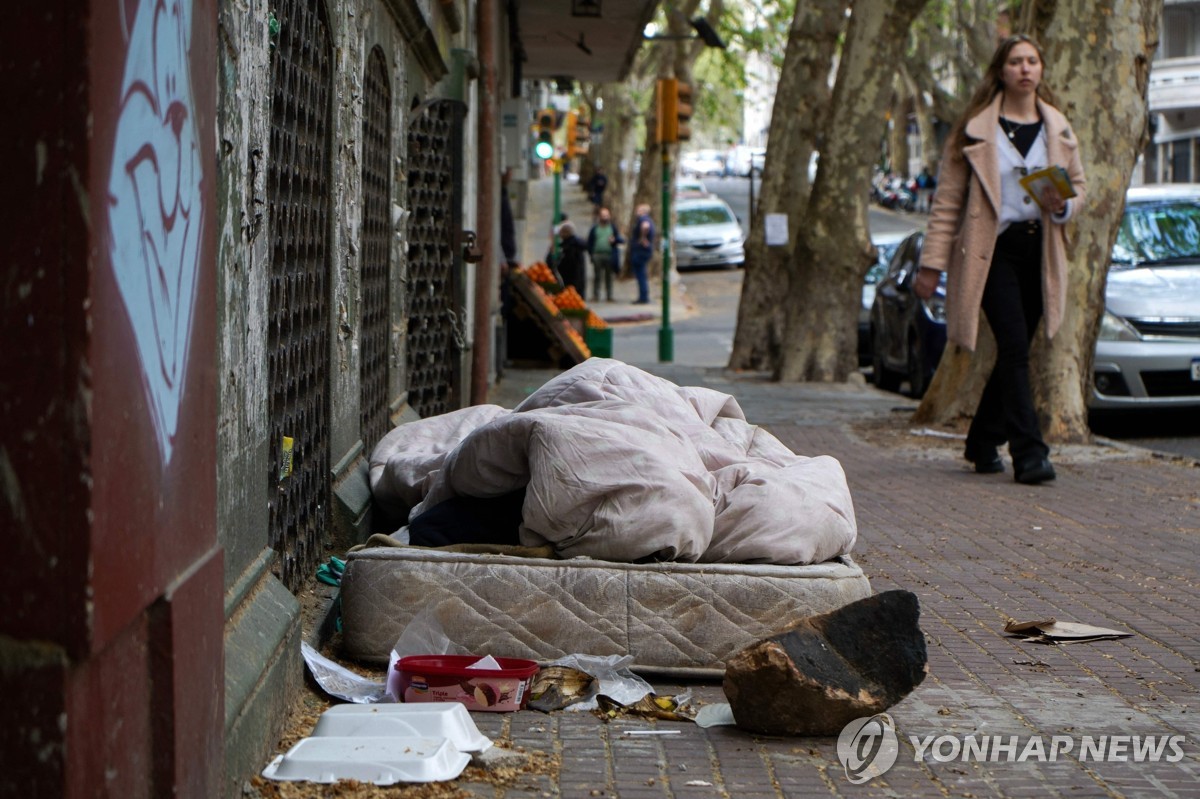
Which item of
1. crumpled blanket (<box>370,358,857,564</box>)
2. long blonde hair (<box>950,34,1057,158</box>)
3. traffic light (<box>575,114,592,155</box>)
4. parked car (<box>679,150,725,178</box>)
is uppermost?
parked car (<box>679,150,725,178</box>)

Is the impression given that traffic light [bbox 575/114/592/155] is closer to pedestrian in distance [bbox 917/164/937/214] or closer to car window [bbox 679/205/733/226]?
car window [bbox 679/205/733/226]

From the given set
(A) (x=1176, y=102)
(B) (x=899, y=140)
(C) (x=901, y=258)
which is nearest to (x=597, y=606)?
(C) (x=901, y=258)

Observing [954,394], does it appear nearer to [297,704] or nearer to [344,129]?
[344,129]

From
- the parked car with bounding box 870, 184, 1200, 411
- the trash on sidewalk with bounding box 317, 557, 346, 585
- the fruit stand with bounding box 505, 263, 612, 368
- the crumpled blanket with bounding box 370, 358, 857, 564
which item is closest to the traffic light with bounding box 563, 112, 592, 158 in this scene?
the fruit stand with bounding box 505, 263, 612, 368

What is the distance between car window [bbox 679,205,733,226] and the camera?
4141cm

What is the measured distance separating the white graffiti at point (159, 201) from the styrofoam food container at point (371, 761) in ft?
3.65

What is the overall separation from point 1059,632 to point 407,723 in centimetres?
234

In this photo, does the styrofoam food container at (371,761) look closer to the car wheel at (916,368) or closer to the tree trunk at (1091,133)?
the tree trunk at (1091,133)

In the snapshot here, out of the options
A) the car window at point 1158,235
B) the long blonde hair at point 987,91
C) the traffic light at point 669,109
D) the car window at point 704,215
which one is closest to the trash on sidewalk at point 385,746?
the long blonde hair at point 987,91

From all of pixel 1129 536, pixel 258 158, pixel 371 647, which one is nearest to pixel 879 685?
pixel 371 647

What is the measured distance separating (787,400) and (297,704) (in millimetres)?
11046

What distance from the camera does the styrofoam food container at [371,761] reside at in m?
3.41

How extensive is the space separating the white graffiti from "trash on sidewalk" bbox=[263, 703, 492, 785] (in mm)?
1122

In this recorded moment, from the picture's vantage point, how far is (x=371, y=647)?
4.49 m
